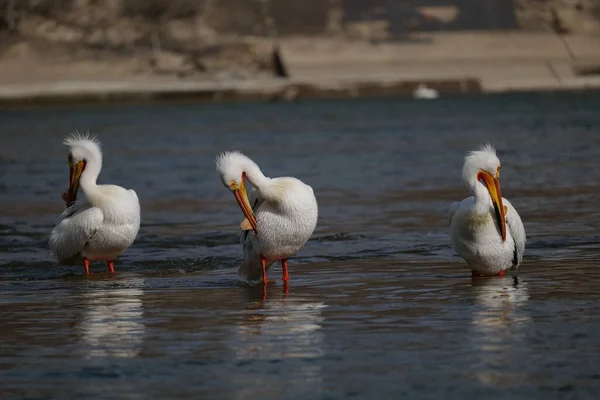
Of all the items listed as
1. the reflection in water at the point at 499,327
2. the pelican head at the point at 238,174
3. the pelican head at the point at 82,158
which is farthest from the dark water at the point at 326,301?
the pelican head at the point at 82,158

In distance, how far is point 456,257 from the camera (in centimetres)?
1099

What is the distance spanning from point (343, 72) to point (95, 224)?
46.7 m

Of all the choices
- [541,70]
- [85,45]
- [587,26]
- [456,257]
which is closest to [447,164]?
[456,257]

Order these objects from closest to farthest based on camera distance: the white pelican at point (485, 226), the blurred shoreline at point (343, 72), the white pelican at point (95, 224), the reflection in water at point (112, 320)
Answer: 1. the reflection in water at point (112, 320)
2. the white pelican at point (485, 226)
3. the white pelican at point (95, 224)
4. the blurred shoreline at point (343, 72)

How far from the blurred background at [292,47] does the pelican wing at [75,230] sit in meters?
41.9

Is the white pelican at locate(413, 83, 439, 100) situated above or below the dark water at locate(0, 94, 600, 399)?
above

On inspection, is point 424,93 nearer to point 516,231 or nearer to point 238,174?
point 516,231

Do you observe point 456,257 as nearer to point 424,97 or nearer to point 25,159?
point 25,159

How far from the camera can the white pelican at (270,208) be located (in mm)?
9578

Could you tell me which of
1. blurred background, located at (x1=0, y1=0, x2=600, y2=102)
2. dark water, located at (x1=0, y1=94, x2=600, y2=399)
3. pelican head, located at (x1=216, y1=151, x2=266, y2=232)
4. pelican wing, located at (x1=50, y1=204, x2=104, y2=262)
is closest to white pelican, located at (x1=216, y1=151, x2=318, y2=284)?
pelican head, located at (x1=216, y1=151, x2=266, y2=232)

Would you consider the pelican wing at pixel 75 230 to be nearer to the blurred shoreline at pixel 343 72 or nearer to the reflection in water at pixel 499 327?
the reflection in water at pixel 499 327

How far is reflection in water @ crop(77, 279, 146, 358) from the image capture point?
24.6 feet

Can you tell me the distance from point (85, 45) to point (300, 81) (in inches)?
439

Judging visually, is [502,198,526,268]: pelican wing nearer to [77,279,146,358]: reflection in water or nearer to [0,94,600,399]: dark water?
[0,94,600,399]: dark water
